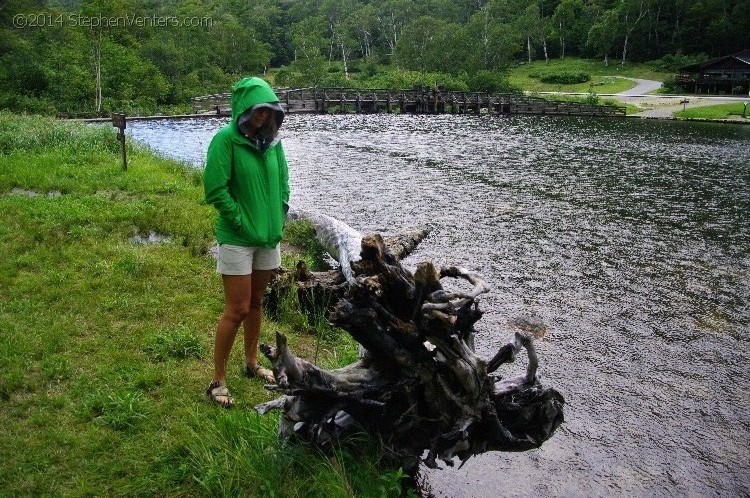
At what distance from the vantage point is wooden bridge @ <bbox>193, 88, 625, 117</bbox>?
5309cm

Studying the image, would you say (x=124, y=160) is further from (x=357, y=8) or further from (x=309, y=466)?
(x=357, y=8)

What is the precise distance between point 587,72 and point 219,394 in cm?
8947

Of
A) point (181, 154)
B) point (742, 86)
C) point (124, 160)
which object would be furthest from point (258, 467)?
point (742, 86)

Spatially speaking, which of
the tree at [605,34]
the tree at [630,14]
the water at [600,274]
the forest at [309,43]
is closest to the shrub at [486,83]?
the forest at [309,43]

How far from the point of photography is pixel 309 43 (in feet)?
296

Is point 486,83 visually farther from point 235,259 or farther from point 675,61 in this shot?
point 235,259

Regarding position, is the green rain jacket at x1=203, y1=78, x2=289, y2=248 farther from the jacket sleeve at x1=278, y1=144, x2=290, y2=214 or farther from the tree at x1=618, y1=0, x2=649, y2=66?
the tree at x1=618, y1=0, x2=649, y2=66

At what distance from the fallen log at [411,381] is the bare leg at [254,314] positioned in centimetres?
110

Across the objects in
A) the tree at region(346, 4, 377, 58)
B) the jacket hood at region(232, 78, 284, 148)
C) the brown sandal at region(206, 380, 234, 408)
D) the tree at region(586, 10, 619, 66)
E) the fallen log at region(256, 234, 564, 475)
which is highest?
the tree at region(346, 4, 377, 58)

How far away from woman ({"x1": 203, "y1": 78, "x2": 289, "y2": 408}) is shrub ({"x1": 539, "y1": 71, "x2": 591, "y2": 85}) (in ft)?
270

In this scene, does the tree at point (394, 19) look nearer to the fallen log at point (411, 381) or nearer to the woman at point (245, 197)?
the woman at point (245, 197)

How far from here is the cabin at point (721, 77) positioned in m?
62.3

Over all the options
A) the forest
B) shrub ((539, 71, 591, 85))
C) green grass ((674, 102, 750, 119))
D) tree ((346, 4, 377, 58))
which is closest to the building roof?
the forest

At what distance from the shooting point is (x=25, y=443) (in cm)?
423
